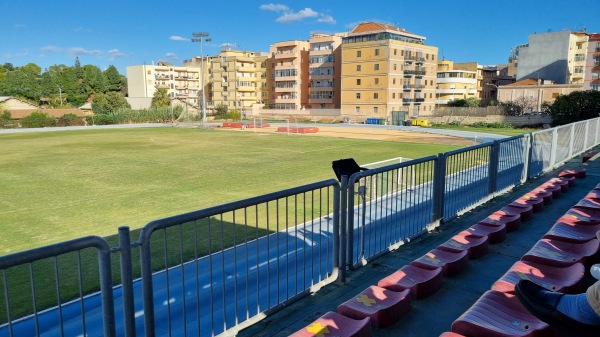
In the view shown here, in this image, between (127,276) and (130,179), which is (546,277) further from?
(130,179)

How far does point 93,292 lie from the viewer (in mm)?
6805

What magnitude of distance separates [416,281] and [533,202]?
4.34 m

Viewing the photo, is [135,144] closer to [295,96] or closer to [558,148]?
[558,148]

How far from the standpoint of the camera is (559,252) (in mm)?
4824

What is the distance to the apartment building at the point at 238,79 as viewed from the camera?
10431cm

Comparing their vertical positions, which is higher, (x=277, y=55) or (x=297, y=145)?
(x=277, y=55)

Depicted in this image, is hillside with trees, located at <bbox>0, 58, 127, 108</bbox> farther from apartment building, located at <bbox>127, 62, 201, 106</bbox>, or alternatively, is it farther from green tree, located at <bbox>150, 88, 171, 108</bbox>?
green tree, located at <bbox>150, 88, 171, 108</bbox>

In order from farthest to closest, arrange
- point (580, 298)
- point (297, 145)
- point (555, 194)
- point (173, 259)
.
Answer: point (297, 145) → point (555, 194) → point (173, 259) → point (580, 298)

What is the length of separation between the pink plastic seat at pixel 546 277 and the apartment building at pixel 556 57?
285 ft

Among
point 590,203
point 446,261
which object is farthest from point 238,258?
point 590,203

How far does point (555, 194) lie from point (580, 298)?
21.1ft

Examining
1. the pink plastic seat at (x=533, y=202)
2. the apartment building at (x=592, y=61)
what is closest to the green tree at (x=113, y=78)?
the apartment building at (x=592, y=61)

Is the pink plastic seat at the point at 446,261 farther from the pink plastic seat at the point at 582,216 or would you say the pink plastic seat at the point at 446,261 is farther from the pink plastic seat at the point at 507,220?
the pink plastic seat at the point at 582,216

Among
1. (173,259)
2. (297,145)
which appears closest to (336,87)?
(297,145)
